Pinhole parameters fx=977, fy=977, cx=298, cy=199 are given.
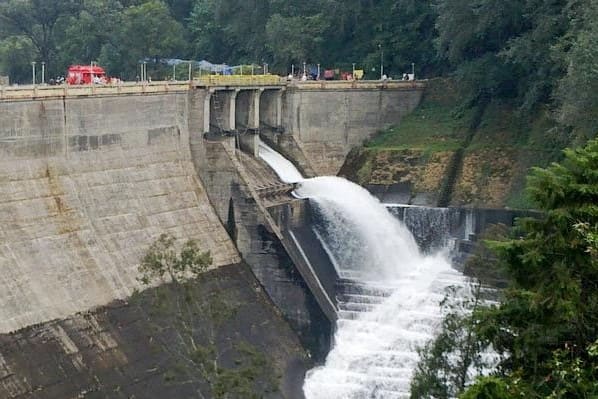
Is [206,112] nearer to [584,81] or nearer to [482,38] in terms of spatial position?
[584,81]

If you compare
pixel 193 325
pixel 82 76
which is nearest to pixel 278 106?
pixel 82 76

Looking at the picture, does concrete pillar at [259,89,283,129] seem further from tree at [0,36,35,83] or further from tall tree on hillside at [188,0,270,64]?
tree at [0,36,35,83]

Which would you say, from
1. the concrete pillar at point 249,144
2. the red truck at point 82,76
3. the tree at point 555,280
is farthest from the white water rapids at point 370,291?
the tree at point 555,280

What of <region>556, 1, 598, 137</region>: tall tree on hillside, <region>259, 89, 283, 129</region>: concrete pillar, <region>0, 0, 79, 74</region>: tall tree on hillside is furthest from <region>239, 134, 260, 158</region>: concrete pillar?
<region>0, 0, 79, 74</region>: tall tree on hillside

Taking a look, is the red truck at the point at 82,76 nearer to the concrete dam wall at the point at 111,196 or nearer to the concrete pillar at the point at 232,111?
the concrete dam wall at the point at 111,196

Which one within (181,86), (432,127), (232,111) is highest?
(181,86)
